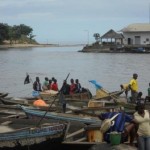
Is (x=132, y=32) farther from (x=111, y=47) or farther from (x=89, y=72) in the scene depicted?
(x=89, y=72)

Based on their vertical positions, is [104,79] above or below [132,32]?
below

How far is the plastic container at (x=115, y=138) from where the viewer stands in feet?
38.9

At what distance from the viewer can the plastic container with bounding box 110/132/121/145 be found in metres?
11.9

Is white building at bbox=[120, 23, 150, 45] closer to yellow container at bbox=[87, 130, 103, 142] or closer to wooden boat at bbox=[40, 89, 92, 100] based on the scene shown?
wooden boat at bbox=[40, 89, 92, 100]

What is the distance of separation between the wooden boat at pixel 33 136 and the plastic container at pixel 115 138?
1.75m

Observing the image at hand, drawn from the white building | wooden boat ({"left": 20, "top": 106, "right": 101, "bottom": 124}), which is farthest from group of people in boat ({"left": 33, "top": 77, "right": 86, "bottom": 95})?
the white building

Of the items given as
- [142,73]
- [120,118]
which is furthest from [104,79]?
[120,118]

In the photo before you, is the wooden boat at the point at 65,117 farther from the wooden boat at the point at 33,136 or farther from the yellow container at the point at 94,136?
the wooden boat at the point at 33,136

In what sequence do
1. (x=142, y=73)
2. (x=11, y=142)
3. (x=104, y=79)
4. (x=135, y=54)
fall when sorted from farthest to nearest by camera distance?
(x=135, y=54) → (x=142, y=73) → (x=104, y=79) → (x=11, y=142)

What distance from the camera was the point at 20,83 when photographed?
43844 mm

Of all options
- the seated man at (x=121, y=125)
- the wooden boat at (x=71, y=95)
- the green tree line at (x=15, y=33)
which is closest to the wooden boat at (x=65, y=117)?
the seated man at (x=121, y=125)

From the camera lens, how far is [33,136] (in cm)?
1318

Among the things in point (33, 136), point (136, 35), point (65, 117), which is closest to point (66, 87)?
point (65, 117)

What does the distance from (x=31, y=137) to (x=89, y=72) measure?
43692 millimetres
